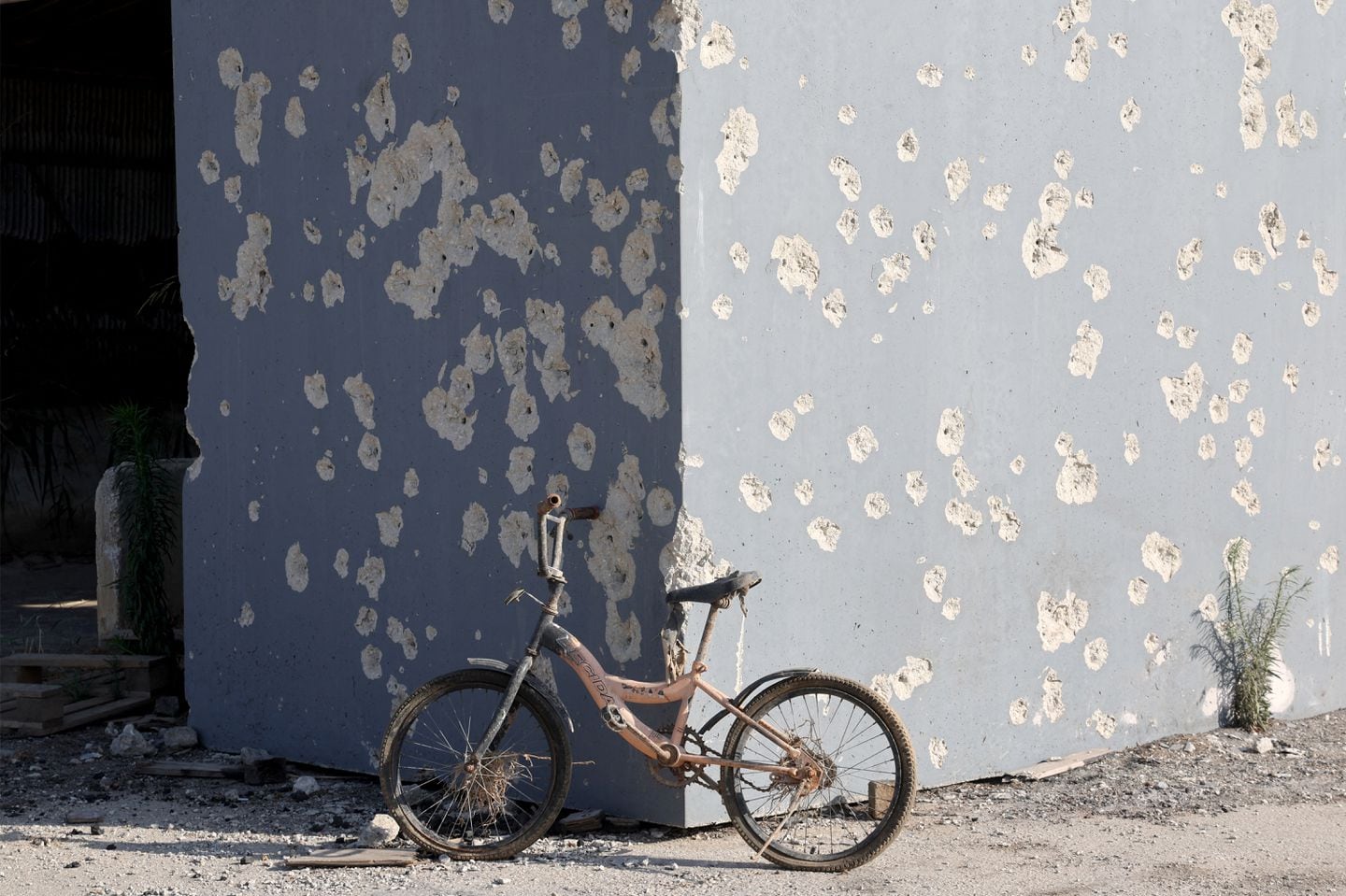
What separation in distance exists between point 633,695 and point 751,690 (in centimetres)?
37

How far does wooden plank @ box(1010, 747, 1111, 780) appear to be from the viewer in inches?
246

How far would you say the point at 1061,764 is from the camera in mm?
6332

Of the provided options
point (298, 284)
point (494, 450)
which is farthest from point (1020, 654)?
point (298, 284)

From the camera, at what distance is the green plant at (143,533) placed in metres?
7.87

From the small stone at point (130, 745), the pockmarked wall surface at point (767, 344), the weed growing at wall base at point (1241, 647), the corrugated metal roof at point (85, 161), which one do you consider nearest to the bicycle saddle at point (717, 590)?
the pockmarked wall surface at point (767, 344)

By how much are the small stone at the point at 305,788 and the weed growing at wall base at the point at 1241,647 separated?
3.66 meters

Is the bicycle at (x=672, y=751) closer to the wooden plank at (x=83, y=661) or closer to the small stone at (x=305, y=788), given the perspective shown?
the small stone at (x=305, y=788)

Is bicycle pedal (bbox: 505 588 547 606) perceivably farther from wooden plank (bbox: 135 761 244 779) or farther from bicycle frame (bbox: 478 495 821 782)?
wooden plank (bbox: 135 761 244 779)

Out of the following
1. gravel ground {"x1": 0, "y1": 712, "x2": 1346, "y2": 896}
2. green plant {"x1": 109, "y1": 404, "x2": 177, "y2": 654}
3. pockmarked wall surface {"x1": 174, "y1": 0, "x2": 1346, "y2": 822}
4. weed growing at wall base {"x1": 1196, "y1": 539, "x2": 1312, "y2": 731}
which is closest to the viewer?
gravel ground {"x1": 0, "y1": 712, "x2": 1346, "y2": 896}

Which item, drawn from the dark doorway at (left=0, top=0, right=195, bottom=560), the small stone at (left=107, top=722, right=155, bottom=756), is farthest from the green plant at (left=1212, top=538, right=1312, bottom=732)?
the dark doorway at (left=0, top=0, right=195, bottom=560)

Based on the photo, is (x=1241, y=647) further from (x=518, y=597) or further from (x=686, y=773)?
(x=518, y=597)

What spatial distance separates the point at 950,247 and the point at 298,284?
2522 millimetres

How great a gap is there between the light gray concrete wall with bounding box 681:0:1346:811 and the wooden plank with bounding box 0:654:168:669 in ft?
11.4

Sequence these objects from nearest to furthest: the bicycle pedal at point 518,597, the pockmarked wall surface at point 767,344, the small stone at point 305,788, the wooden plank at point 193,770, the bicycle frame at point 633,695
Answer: the bicycle frame at point 633,695 < the bicycle pedal at point 518,597 < the pockmarked wall surface at point 767,344 < the small stone at point 305,788 < the wooden plank at point 193,770
